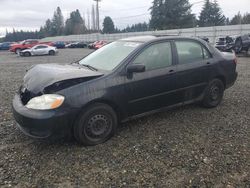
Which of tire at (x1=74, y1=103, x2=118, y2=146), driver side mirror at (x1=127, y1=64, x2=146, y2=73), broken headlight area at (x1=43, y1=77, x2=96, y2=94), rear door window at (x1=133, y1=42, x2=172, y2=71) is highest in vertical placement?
rear door window at (x1=133, y1=42, x2=172, y2=71)

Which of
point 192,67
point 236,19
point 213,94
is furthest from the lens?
point 236,19

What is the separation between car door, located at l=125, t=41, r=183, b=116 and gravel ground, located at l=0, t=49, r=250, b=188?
0.41 metres

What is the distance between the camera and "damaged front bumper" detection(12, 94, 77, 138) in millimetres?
3434

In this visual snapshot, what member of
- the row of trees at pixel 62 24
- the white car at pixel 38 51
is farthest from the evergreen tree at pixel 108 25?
the white car at pixel 38 51

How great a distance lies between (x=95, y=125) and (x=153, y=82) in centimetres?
126

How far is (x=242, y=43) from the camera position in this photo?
19.6 m

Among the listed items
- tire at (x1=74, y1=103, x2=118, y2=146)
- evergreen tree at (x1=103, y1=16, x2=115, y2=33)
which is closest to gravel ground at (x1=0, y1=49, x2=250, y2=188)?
tire at (x1=74, y1=103, x2=118, y2=146)

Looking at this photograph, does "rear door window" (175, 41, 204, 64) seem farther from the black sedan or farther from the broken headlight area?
the broken headlight area

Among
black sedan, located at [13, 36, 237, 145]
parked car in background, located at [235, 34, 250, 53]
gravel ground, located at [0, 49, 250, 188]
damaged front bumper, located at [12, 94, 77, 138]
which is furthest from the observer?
parked car in background, located at [235, 34, 250, 53]

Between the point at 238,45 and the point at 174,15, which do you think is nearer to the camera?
the point at 238,45

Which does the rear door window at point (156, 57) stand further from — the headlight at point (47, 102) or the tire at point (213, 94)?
the headlight at point (47, 102)

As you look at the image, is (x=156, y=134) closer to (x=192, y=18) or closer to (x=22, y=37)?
(x=192, y=18)

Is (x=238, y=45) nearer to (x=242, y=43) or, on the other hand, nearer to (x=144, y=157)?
(x=242, y=43)

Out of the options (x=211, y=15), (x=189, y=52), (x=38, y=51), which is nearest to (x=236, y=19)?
(x=211, y=15)
